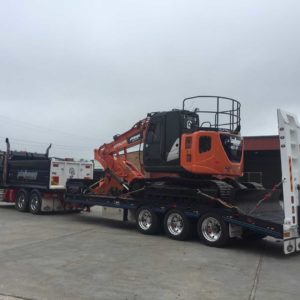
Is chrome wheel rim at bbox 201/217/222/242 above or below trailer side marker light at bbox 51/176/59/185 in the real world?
below

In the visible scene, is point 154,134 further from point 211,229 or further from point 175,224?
point 211,229

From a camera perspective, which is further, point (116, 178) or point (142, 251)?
point (116, 178)

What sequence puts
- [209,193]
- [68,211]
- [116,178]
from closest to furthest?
[209,193], [116,178], [68,211]

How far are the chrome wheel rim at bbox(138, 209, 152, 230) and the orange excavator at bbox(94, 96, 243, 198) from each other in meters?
0.94

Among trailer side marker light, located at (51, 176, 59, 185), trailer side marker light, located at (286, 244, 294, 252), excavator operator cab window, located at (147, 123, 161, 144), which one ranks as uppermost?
excavator operator cab window, located at (147, 123, 161, 144)

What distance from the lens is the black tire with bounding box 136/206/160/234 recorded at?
1321 centimetres

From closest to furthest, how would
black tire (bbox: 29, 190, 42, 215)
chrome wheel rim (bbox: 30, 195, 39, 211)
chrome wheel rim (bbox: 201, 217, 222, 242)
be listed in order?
1. chrome wheel rim (bbox: 201, 217, 222, 242)
2. black tire (bbox: 29, 190, 42, 215)
3. chrome wheel rim (bbox: 30, 195, 39, 211)

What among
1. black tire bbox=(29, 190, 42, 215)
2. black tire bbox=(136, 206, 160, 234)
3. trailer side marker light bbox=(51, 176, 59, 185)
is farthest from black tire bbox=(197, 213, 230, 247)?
black tire bbox=(29, 190, 42, 215)

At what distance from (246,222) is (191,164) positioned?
230 centimetres

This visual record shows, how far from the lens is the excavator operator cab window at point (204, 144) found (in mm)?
12148

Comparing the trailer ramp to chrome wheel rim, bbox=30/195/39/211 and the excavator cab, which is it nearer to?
the excavator cab

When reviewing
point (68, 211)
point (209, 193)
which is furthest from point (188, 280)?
point (68, 211)

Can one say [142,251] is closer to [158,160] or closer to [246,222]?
[246,222]

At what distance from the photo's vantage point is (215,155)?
12125 mm
